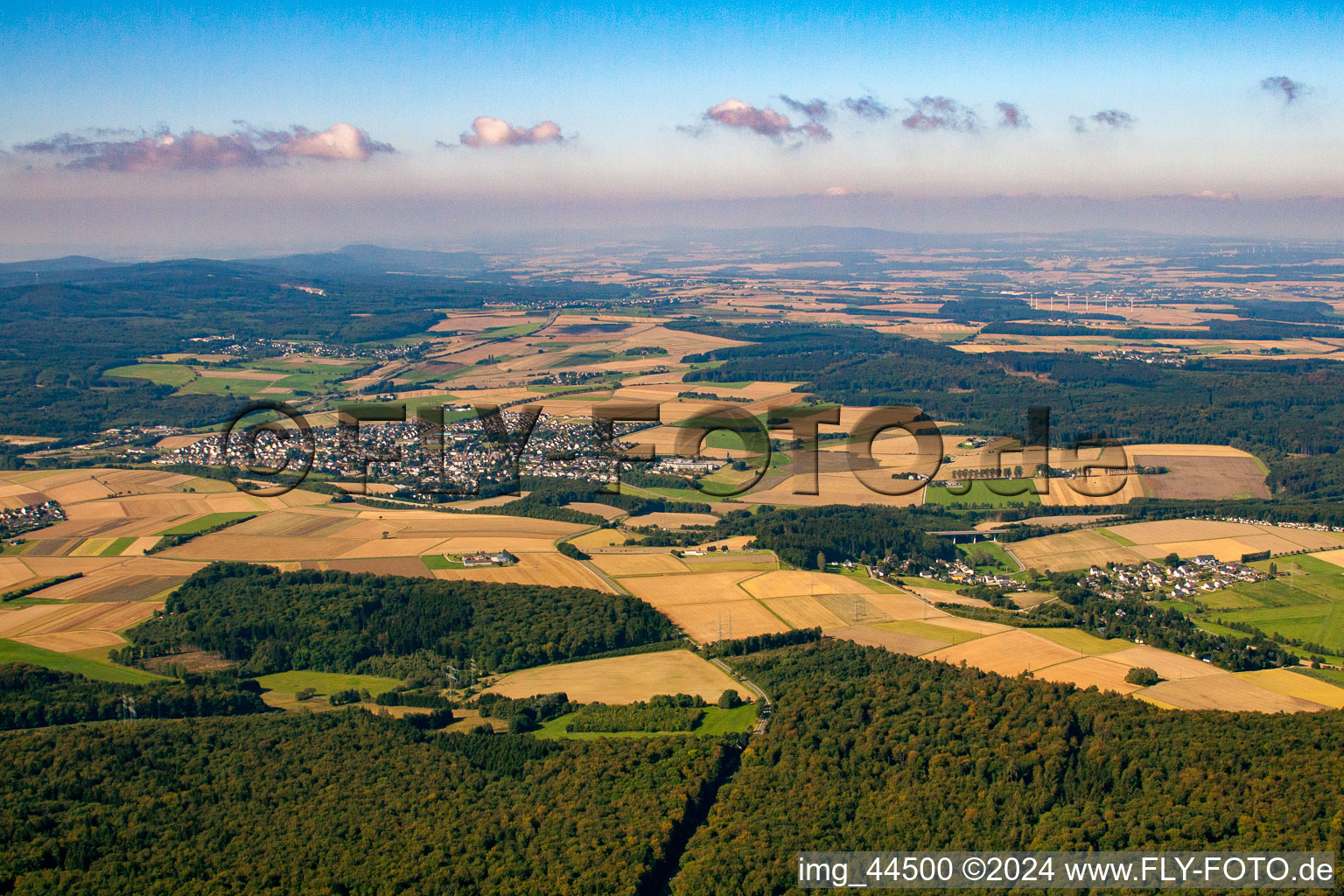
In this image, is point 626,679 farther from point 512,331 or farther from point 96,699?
point 512,331

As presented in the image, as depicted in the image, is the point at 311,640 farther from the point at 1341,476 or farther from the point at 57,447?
the point at 1341,476

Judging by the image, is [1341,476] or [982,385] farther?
[982,385]

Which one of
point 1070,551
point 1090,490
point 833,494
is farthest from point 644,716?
point 1090,490

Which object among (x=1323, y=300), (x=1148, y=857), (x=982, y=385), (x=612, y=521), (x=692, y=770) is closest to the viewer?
(x=1148, y=857)

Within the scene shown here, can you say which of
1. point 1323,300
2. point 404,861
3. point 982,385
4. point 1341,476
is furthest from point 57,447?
point 1323,300

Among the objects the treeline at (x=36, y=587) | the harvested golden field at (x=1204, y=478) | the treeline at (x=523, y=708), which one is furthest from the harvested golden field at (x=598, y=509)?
the harvested golden field at (x=1204, y=478)

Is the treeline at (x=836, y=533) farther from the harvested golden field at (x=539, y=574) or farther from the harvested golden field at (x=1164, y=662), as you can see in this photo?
the harvested golden field at (x=1164, y=662)
